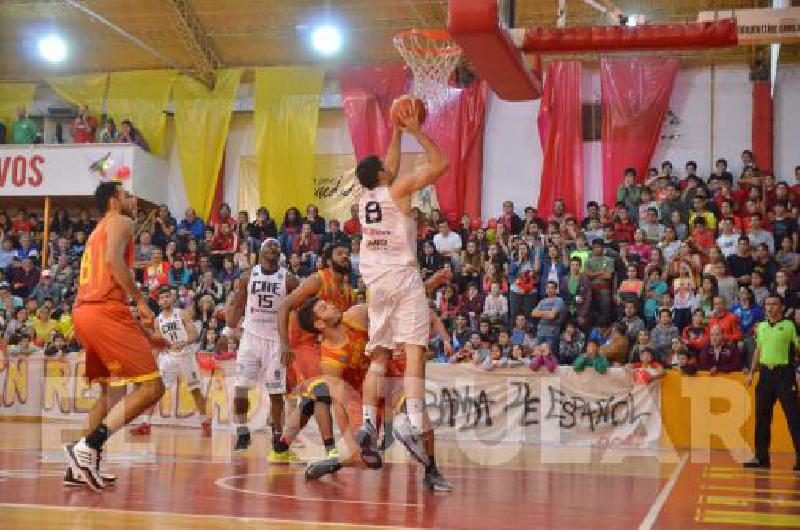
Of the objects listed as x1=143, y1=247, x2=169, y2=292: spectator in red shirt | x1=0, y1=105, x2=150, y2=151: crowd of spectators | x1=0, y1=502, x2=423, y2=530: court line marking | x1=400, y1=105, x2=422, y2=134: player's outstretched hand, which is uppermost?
x1=0, y1=105, x2=150, y2=151: crowd of spectators

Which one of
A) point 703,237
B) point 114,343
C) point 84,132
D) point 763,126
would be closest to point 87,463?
point 114,343

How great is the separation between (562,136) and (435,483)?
656 inches

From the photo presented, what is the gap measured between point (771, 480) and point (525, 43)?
513 centimetres

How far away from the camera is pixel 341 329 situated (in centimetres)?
894

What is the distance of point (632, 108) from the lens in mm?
22688

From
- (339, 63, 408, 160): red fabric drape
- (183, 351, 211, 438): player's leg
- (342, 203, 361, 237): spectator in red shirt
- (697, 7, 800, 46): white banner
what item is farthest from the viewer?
(339, 63, 408, 160): red fabric drape

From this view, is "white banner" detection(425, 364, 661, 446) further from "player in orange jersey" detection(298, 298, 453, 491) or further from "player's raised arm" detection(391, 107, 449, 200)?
"player's raised arm" detection(391, 107, 449, 200)

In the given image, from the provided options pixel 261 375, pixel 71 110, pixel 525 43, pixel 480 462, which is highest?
pixel 71 110

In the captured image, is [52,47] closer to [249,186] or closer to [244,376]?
[249,186]

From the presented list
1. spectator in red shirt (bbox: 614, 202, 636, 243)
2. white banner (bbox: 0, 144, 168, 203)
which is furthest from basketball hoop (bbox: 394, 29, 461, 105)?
white banner (bbox: 0, 144, 168, 203)

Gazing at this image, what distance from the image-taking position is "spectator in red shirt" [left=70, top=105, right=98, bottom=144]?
25500 mm

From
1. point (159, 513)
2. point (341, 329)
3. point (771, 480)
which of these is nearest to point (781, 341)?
point (771, 480)

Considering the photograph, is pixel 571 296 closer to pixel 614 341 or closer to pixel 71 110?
pixel 614 341

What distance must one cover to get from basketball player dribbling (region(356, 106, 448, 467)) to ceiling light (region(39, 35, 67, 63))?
19.2 metres
